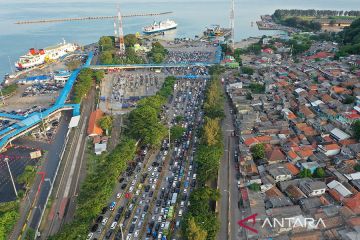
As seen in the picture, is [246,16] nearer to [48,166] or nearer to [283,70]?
[283,70]

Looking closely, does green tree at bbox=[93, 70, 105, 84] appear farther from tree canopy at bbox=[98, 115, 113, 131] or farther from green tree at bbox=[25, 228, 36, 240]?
green tree at bbox=[25, 228, 36, 240]

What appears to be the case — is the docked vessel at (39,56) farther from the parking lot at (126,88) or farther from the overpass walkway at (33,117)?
the parking lot at (126,88)

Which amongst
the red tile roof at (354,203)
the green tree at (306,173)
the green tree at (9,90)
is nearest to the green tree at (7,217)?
the green tree at (306,173)

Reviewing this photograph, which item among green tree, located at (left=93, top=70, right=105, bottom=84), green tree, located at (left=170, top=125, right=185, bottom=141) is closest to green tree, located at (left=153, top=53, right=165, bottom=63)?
green tree, located at (left=93, top=70, right=105, bottom=84)

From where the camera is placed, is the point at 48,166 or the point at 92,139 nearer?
the point at 48,166

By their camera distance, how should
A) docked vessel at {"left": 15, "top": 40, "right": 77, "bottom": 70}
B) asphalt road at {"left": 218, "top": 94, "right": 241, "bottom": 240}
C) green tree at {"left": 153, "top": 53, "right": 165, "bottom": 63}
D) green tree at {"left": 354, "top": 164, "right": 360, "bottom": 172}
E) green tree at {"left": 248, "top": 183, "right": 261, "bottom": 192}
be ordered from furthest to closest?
docked vessel at {"left": 15, "top": 40, "right": 77, "bottom": 70} → green tree at {"left": 153, "top": 53, "right": 165, "bottom": 63} → green tree at {"left": 354, "top": 164, "right": 360, "bottom": 172} → green tree at {"left": 248, "top": 183, "right": 261, "bottom": 192} → asphalt road at {"left": 218, "top": 94, "right": 241, "bottom": 240}

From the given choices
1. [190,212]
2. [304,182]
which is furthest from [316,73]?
[190,212]
